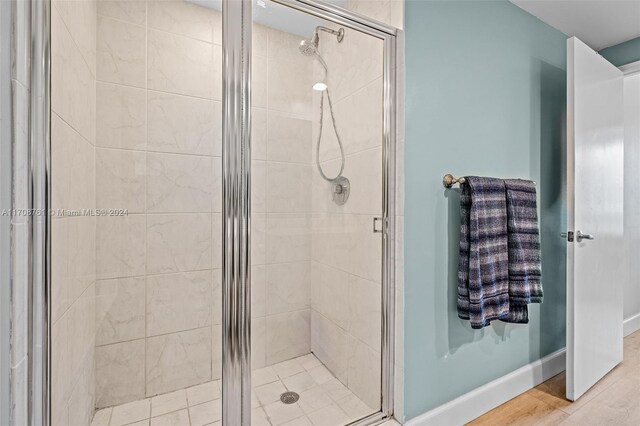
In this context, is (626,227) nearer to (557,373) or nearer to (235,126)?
(557,373)

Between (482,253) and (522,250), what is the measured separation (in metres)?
0.30

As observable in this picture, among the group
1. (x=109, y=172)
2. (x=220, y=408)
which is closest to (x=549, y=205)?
(x=220, y=408)

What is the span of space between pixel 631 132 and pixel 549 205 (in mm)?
1657

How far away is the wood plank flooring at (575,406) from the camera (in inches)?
61.0

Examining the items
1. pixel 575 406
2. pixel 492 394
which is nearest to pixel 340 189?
pixel 492 394

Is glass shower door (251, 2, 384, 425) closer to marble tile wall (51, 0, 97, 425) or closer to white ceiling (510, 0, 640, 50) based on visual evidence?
marble tile wall (51, 0, 97, 425)

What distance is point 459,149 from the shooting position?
5.12 ft

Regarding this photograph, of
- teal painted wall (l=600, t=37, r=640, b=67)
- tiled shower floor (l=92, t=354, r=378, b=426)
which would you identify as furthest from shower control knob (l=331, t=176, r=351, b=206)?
teal painted wall (l=600, t=37, r=640, b=67)

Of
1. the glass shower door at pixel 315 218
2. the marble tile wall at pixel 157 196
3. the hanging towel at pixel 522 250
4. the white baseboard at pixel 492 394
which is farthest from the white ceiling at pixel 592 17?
the white baseboard at pixel 492 394

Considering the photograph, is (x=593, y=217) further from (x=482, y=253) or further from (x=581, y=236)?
(x=482, y=253)

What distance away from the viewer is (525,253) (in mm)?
1625


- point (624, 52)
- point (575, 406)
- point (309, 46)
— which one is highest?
point (624, 52)

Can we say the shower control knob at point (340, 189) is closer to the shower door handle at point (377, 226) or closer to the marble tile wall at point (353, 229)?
the marble tile wall at point (353, 229)

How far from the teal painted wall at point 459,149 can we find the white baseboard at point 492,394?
3 cm
